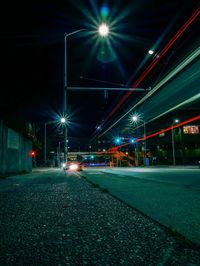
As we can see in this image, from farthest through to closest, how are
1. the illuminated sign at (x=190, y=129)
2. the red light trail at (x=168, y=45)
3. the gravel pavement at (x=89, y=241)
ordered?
1. the illuminated sign at (x=190, y=129)
2. the red light trail at (x=168, y=45)
3. the gravel pavement at (x=89, y=241)

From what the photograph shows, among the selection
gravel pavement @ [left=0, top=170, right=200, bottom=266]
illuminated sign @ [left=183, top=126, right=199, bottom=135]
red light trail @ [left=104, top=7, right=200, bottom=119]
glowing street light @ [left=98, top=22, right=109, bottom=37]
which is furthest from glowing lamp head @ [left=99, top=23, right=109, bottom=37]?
illuminated sign @ [left=183, top=126, right=199, bottom=135]

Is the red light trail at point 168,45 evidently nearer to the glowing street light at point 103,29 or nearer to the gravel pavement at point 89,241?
the glowing street light at point 103,29

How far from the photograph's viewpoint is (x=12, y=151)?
19188mm

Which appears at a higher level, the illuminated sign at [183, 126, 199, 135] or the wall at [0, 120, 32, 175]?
the illuminated sign at [183, 126, 199, 135]

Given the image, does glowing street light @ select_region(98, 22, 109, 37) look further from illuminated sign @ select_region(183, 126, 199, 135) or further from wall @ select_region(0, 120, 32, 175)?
illuminated sign @ select_region(183, 126, 199, 135)

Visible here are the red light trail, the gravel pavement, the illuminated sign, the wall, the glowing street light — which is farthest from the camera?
the illuminated sign

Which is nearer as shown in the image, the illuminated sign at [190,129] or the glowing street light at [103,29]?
the glowing street light at [103,29]

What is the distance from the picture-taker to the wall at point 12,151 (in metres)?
16.6

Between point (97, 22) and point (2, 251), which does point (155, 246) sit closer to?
point (2, 251)

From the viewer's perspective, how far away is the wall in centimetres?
1658

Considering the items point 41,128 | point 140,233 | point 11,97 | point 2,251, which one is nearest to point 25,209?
point 2,251

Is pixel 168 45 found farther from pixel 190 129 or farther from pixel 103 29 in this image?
pixel 190 129

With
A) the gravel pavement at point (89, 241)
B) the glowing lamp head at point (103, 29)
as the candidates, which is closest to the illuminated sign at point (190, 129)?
the glowing lamp head at point (103, 29)

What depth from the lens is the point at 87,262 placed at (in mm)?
1861
